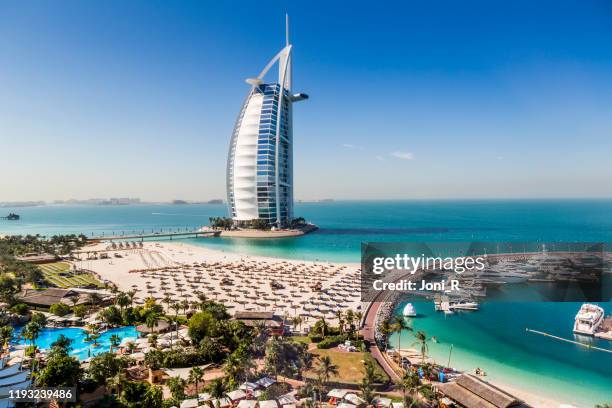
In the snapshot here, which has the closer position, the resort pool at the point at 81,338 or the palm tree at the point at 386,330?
the resort pool at the point at 81,338

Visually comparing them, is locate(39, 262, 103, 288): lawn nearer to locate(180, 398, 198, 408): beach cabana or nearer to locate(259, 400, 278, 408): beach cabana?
locate(180, 398, 198, 408): beach cabana

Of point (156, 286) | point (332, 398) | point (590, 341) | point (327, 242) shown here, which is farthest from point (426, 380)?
point (327, 242)

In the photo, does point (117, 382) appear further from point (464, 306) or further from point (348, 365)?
point (464, 306)

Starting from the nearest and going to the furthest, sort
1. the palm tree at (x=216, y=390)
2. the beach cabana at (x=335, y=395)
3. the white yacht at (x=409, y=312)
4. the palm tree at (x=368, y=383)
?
the palm tree at (x=216, y=390) → the palm tree at (x=368, y=383) → the beach cabana at (x=335, y=395) → the white yacht at (x=409, y=312)

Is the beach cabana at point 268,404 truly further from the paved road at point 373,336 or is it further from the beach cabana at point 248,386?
the paved road at point 373,336

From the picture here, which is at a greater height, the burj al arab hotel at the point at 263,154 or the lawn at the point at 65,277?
the burj al arab hotel at the point at 263,154

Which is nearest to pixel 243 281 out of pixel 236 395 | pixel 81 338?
pixel 81 338

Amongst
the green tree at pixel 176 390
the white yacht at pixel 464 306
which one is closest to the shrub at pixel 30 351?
the green tree at pixel 176 390
